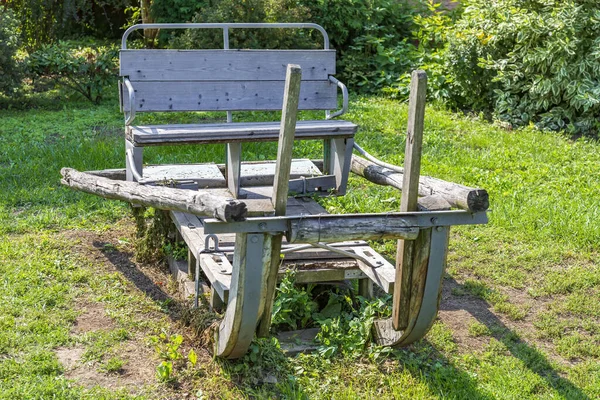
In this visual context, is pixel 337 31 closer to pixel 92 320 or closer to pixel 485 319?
pixel 485 319

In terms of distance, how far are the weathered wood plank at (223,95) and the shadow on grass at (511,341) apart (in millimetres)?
1783

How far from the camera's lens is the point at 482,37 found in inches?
376

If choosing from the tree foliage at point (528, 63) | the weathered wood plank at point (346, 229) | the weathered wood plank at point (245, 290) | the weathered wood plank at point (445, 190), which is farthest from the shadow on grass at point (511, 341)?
the tree foliage at point (528, 63)

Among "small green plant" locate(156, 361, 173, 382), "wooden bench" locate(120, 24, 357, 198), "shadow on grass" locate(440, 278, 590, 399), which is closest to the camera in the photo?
"small green plant" locate(156, 361, 173, 382)

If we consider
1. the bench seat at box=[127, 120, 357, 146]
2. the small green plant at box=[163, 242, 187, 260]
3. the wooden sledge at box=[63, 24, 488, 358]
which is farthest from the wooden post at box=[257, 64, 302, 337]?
the small green plant at box=[163, 242, 187, 260]

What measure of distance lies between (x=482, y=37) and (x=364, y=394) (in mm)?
6857

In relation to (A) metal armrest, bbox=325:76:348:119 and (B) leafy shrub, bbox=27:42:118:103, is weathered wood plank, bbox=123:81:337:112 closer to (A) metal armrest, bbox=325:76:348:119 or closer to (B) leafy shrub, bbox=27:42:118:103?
(A) metal armrest, bbox=325:76:348:119

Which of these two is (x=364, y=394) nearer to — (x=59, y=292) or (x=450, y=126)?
(x=59, y=292)

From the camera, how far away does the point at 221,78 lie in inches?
228

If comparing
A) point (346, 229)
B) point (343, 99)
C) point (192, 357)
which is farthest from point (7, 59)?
point (346, 229)

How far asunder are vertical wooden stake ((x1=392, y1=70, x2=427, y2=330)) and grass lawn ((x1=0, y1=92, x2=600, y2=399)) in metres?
0.39

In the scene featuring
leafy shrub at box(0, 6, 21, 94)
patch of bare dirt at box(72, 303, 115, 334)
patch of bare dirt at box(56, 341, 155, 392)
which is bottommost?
patch of bare dirt at box(72, 303, 115, 334)

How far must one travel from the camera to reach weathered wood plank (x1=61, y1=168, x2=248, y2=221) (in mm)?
3156

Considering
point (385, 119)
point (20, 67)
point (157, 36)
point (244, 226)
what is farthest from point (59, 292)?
point (157, 36)
